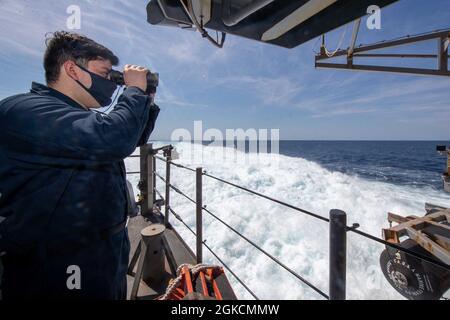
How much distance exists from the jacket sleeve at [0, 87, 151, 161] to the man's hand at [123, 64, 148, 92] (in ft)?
0.74

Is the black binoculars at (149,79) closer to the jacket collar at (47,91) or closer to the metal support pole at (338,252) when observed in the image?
the jacket collar at (47,91)

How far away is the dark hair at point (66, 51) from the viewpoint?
0.93 metres

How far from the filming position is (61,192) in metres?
0.72

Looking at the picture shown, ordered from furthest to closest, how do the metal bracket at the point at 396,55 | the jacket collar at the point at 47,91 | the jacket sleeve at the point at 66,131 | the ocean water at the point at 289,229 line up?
the ocean water at the point at 289,229 < the metal bracket at the point at 396,55 < the jacket collar at the point at 47,91 < the jacket sleeve at the point at 66,131

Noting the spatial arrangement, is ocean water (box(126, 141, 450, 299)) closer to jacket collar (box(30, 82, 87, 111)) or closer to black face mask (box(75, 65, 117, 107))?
black face mask (box(75, 65, 117, 107))

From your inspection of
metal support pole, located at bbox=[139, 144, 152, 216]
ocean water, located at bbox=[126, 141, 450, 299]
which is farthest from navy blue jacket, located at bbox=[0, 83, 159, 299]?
ocean water, located at bbox=[126, 141, 450, 299]

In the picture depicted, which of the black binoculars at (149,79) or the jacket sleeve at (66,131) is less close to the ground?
the black binoculars at (149,79)

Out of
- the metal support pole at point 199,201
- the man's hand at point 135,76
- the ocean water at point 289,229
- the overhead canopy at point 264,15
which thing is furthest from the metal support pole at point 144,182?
the ocean water at point 289,229

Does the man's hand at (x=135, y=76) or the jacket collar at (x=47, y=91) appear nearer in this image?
the jacket collar at (x=47, y=91)

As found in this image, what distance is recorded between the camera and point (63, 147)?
0.69m

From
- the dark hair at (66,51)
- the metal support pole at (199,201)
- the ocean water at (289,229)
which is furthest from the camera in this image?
the ocean water at (289,229)

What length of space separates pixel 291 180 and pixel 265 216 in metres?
5.45

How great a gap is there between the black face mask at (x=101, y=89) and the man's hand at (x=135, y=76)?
0.13 meters
